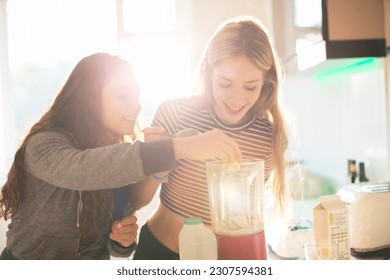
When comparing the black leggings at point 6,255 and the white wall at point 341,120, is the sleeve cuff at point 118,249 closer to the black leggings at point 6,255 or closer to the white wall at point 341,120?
the black leggings at point 6,255

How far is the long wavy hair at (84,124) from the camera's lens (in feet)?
3.53

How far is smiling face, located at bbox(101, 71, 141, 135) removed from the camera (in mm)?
1141

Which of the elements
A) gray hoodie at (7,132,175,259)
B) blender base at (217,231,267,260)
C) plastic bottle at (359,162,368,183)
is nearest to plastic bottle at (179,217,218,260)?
blender base at (217,231,267,260)

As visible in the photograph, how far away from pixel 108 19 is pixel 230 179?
1.98ft

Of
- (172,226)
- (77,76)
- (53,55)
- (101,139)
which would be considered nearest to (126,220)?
(172,226)

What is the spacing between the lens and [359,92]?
151 cm

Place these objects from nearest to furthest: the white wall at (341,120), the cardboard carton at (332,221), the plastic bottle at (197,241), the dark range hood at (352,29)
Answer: the plastic bottle at (197,241) → the cardboard carton at (332,221) → the dark range hood at (352,29) → the white wall at (341,120)

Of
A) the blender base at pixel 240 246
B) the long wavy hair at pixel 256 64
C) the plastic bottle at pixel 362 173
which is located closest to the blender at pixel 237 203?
the blender base at pixel 240 246

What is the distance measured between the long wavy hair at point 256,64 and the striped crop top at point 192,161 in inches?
1.0

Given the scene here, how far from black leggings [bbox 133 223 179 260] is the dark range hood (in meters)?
0.69

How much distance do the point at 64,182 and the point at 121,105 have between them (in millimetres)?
283
